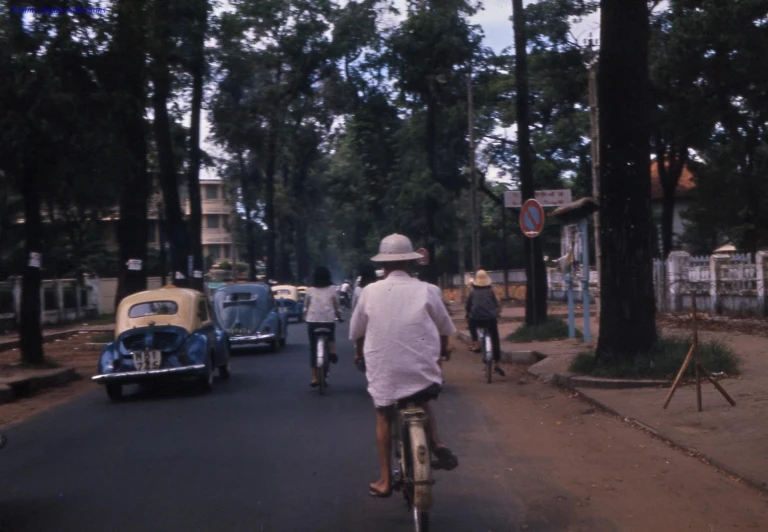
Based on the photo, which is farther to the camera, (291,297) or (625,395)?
(291,297)

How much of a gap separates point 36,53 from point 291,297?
2347cm

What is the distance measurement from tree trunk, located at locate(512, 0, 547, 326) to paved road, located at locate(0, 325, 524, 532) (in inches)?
396

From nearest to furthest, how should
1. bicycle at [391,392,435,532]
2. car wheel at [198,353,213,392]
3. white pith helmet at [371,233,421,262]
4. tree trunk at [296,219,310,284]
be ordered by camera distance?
1. bicycle at [391,392,435,532]
2. white pith helmet at [371,233,421,262]
3. car wheel at [198,353,213,392]
4. tree trunk at [296,219,310,284]

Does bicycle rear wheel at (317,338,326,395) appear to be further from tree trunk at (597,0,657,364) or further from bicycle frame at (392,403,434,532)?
bicycle frame at (392,403,434,532)

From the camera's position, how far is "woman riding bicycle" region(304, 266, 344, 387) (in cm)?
1506

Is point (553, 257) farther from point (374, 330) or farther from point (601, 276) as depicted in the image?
point (374, 330)

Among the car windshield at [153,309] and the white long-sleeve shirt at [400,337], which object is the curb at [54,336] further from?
the white long-sleeve shirt at [400,337]

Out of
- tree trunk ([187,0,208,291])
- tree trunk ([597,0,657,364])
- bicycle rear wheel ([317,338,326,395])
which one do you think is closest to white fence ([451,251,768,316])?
tree trunk ([597,0,657,364])

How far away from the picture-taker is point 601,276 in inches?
602

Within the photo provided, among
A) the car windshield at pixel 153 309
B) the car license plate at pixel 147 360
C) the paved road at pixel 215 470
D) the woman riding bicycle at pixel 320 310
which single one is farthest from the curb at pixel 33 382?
the woman riding bicycle at pixel 320 310

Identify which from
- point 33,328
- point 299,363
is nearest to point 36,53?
point 33,328

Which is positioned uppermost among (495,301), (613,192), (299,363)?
(613,192)

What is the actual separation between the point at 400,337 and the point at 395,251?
0.66 metres

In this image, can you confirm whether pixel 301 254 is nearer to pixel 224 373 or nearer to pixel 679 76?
pixel 679 76
